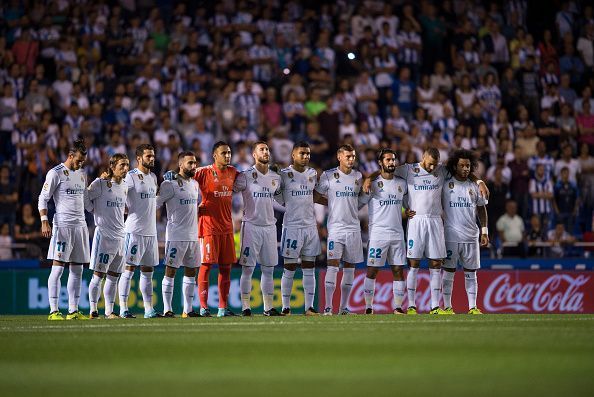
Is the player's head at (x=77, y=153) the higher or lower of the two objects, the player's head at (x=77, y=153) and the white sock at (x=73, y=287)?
the higher

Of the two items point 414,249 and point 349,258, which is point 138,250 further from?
point 414,249

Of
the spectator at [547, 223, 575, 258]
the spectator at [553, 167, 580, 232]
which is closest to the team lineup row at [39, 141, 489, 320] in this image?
the spectator at [547, 223, 575, 258]

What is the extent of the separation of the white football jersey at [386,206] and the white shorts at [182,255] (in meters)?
2.74

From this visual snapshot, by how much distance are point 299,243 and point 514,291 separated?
248 inches

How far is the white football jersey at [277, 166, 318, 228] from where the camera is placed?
17078 mm

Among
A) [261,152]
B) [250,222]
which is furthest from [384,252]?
[261,152]

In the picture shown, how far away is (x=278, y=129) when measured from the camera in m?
24.5

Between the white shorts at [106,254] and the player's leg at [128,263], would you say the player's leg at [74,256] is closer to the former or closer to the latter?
the white shorts at [106,254]

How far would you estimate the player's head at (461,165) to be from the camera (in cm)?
1742

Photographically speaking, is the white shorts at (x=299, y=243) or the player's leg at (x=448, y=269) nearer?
the white shorts at (x=299, y=243)

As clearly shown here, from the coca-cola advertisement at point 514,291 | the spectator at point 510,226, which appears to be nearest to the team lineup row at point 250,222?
the coca-cola advertisement at point 514,291

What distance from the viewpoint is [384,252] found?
17.3m

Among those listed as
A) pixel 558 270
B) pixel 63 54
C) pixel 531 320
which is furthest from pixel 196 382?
pixel 63 54

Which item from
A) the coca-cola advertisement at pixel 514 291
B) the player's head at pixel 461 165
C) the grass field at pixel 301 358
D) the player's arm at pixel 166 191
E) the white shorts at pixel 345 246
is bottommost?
the grass field at pixel 301 358
